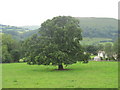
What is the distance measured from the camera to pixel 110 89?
2064cm

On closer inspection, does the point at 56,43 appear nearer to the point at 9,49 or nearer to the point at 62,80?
the point at 62,80

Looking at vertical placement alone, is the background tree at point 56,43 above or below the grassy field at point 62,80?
above

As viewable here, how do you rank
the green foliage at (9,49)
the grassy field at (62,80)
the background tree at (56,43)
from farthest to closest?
the green foliage at (9,49) → the background tree at (56,43) → the grassy field at (62,80)

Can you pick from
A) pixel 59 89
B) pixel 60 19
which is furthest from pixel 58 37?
pixel 59 89

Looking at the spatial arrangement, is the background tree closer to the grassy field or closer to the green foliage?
the grassy field

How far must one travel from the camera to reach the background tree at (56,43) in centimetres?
4372

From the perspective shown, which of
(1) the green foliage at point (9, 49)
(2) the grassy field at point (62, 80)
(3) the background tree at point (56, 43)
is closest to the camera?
(2) the grassy field at point (62, 80)

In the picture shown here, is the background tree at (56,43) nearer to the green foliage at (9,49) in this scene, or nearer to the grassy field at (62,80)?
the grassy field at (62,80)

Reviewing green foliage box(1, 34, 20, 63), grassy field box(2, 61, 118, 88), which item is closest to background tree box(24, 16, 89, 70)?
grassy field box(2, 61, 118, 88)

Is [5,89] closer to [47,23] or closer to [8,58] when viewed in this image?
[47,23]

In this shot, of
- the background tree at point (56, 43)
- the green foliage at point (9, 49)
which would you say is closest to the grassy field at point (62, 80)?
the background tree at point (56, 43)

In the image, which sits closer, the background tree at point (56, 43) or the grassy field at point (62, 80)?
the grassy field at point (62, 80)

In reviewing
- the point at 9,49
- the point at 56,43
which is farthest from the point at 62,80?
the point at 9,49

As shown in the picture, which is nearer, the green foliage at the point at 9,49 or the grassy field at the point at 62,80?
the grassy field at the point at 62,80
